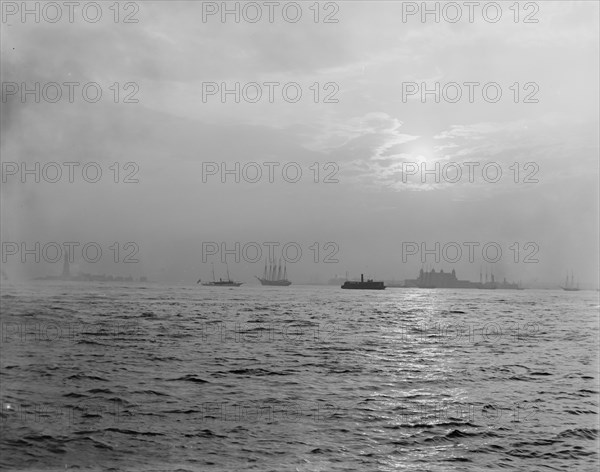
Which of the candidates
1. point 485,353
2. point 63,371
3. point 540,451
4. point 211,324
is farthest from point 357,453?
point 211,324

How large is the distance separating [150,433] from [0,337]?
33354mm

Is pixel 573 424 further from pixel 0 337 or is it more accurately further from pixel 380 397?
pixel 0 337

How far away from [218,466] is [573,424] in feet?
44.5

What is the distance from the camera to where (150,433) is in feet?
59.0

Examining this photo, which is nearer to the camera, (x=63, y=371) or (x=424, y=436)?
(x=424, y=436)

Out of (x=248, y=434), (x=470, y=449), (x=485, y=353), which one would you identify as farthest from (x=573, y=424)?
(x=485, y=353)

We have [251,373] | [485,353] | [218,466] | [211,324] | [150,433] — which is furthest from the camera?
[211,324]

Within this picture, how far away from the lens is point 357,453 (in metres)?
16.5

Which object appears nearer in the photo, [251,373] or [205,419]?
[205,419]

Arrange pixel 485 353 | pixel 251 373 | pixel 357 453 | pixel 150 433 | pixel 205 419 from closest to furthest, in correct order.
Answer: pixel 357 453, pixel 150 433, pixel 205 419, pixel 251 373, pixel 485 353

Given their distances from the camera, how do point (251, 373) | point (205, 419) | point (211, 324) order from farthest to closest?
point (211, 324), point (251, 373), point (205, 419)

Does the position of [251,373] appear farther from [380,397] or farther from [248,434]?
[248,434]

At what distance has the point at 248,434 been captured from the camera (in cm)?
1812

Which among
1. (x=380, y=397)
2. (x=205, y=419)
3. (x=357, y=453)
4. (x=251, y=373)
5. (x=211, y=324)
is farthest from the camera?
(x=211, y=324)
